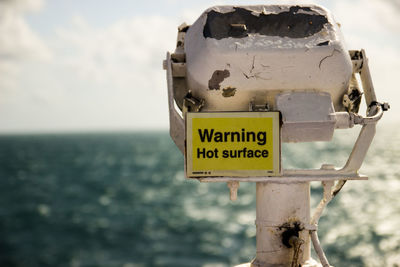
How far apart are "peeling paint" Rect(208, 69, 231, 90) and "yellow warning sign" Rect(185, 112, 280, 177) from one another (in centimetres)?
23

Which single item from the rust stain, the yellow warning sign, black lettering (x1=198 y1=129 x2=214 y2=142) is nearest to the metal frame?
the yellow warning sign

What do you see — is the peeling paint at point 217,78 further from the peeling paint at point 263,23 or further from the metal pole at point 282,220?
the metal pole at point 282,220

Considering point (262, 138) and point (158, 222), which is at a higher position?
point (262, 138)

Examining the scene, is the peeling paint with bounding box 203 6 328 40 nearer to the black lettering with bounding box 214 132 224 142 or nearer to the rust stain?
the rust stain

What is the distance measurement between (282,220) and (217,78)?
1.03 m

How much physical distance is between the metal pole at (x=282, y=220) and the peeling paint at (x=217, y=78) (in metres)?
0.75

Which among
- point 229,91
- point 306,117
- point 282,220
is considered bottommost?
point 282,220

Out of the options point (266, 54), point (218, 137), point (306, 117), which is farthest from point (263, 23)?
point (218, 137)

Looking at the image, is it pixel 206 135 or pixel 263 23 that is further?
pixel 263 23

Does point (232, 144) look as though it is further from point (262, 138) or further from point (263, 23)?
point (263, 23)

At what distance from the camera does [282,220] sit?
3148 mm

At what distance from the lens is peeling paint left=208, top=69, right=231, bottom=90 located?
116 inches

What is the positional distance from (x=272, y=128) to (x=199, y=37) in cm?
75

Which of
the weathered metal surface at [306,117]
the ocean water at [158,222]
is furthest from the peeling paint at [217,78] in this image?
the ocean water at [158,222]
